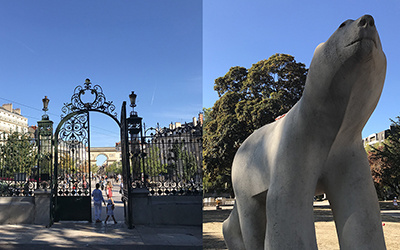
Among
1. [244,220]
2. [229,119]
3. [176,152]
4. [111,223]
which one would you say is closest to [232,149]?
[229,119]

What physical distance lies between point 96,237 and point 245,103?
11.0 meters

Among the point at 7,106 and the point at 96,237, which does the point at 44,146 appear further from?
the point at 7,106

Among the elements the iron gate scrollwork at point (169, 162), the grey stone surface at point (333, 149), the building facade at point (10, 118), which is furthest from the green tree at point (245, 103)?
the building facade at point (10, 118)

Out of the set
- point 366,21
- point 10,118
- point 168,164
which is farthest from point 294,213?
point 10,118

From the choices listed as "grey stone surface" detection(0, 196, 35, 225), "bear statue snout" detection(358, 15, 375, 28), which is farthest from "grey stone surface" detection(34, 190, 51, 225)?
"bear statue snout" detection(358, 15, 375, 28)

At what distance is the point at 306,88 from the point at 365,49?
470 millimetres

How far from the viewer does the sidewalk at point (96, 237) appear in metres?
8.56

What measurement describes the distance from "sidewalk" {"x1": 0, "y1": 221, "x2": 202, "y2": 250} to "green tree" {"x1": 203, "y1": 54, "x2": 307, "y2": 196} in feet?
24.9

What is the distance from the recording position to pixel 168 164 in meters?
12.0

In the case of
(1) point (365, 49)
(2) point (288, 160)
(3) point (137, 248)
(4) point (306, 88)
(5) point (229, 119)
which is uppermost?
(5) point (229, 119)

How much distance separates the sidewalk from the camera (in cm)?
856

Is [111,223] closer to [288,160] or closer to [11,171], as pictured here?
[11,171]

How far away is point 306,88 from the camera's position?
8.41 ft

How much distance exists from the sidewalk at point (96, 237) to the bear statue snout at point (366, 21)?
290 inches
